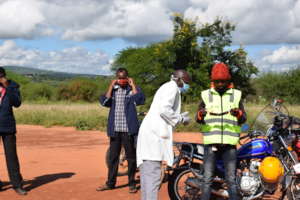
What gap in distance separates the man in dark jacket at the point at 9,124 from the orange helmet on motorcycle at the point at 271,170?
3618mm

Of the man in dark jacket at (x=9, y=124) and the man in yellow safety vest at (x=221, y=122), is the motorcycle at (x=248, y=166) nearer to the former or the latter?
the man in yellow safety vest at (x=221, y=122)

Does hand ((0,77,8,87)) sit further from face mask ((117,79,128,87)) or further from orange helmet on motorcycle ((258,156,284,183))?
orange helmet on motorcycle ((258,156,284,183))

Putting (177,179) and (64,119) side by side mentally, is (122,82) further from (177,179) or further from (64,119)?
(64,119)

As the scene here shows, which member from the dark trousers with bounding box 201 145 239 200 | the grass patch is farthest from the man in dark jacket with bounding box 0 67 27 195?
the grass patch

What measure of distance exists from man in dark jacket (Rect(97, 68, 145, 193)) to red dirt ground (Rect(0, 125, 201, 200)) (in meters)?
0.39

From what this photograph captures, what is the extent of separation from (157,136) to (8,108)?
292 centimetres

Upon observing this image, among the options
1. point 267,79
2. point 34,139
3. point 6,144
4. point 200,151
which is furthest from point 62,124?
point 267,79

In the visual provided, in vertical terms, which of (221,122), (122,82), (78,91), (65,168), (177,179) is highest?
(78,91)

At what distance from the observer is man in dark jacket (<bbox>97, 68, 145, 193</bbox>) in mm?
6387

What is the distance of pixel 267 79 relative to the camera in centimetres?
4362

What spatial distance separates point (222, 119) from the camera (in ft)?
15.1

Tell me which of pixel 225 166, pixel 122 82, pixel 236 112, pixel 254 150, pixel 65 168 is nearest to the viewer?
pixel 236 112

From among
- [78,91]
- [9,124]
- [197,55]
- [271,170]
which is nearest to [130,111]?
[9,124]

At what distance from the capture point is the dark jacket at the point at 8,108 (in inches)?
245
